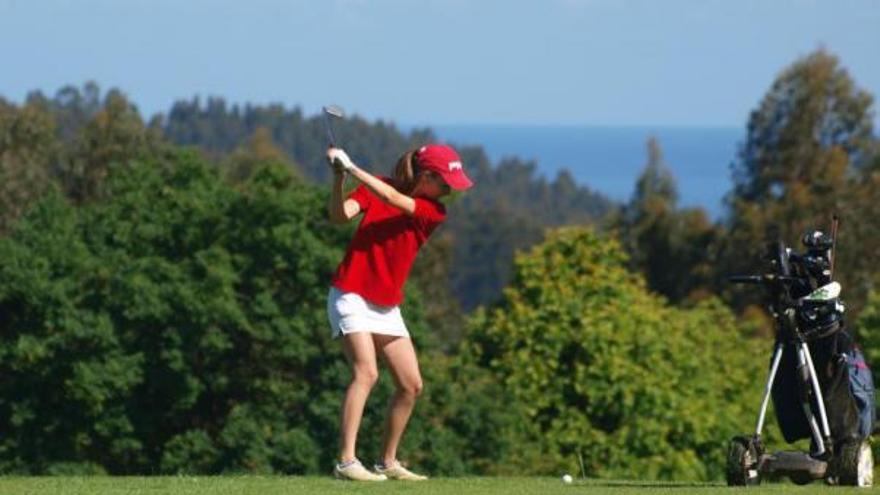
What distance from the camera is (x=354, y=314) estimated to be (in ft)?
46.8

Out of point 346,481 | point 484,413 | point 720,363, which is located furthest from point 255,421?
point 346,481

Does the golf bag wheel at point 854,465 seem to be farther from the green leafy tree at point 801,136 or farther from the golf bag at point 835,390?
the green leafy tree at point 801,136

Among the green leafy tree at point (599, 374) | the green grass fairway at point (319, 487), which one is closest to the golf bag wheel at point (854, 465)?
the green grass fairway at point (319, 487)

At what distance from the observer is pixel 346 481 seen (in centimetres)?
1455

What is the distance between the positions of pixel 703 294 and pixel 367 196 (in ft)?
275

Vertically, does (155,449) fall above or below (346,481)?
A: below

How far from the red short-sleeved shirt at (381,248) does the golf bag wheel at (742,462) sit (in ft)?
7.45

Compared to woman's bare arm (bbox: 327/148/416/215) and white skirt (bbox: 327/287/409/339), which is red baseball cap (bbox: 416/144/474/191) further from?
white skirt (bbox: 327/287/409/339)

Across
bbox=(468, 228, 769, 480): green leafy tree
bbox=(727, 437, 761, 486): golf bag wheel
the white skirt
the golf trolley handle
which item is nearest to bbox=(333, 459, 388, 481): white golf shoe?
the white skirt

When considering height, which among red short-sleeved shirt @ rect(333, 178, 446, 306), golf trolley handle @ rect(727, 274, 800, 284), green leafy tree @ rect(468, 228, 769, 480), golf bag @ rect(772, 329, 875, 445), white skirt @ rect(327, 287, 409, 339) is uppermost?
red short-sleeved shirt @ rect(333, 178, 446, 306)

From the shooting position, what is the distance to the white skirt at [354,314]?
14.3 metres

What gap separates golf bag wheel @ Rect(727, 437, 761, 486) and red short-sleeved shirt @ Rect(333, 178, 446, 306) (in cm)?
227

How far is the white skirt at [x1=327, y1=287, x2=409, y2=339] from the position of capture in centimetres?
1426

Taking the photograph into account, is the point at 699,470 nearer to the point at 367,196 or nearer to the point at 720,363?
the point at 720,363
